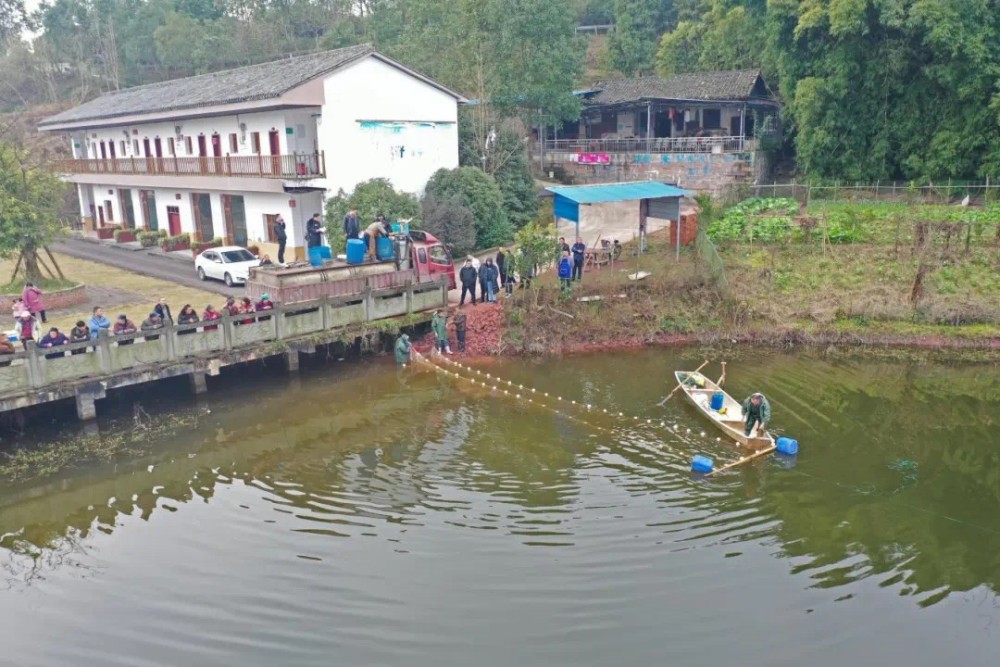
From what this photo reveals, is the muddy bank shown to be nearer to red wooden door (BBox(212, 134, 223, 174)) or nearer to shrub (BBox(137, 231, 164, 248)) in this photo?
red wooden door (BBox(212, 134, 223, 174))

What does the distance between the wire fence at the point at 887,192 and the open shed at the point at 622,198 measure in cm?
958

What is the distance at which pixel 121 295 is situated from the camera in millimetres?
28000

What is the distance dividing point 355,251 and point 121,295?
10026 millimetres

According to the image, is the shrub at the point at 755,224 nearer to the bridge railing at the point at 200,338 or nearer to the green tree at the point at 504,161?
the green tree at the point at 504,161

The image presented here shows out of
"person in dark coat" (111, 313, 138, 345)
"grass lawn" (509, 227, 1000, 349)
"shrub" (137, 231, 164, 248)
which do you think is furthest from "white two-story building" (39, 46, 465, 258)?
"person in dark coat" (111, 313, 138, 345)

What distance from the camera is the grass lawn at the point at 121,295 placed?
2498 cm

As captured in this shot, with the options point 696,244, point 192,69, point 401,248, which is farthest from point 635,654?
point 192,69

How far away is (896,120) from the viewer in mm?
37531

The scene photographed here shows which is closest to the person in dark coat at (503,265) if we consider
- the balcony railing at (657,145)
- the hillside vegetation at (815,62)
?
the hillside vegetation at (815,62)

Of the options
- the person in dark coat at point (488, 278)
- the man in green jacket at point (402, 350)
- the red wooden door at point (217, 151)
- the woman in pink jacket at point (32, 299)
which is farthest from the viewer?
the red wooden door at point (217, 151)

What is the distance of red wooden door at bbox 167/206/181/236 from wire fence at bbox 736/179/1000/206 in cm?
2672

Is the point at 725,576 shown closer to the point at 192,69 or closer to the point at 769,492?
the point at 769,492

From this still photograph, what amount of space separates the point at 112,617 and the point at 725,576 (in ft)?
30.2

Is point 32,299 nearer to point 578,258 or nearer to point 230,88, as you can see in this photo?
point 230,88
